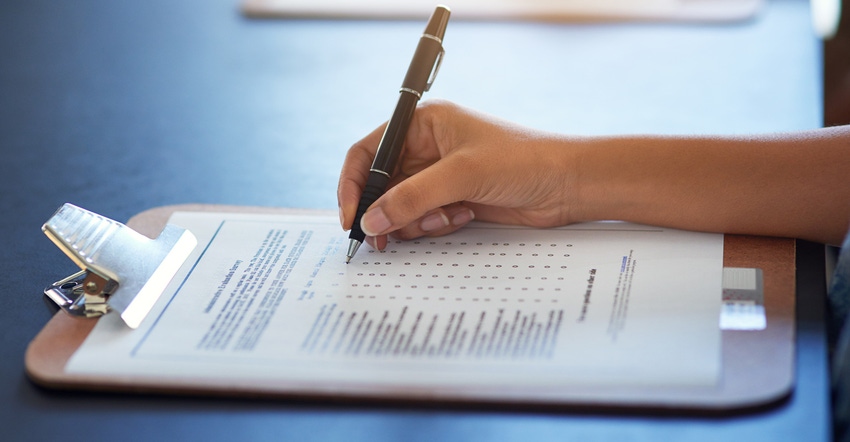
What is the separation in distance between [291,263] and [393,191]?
0.12m

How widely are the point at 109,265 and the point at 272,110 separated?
498 millimetres

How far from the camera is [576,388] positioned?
0.65 meters

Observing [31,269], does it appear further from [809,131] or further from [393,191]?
[809,131]

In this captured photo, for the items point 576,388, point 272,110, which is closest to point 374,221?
point 576,388

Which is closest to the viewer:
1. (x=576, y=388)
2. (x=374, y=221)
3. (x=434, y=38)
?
(x=576, y=388)

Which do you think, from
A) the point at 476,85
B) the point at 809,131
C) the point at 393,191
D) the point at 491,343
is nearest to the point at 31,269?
the point at 393,191

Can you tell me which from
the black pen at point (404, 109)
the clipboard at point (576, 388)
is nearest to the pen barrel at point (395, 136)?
the black pen at point (404, 109)

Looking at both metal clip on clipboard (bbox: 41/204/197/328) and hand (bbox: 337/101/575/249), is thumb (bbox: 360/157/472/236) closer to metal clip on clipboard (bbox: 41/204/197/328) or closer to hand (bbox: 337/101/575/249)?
hand (bbox: 337/101/575/249)

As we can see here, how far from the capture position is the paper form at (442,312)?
0.68 m

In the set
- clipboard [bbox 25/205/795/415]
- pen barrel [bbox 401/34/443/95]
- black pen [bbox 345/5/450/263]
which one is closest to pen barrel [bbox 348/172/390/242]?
black pen [bbox 345/5/450/263]

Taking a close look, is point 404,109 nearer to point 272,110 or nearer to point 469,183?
point 469,183

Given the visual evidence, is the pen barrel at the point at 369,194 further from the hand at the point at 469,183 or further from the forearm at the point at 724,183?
the forearm at the point at 724,183

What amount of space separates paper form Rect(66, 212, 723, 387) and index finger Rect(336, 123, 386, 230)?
0.10 feet

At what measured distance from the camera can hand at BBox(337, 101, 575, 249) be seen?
0.87 metres
